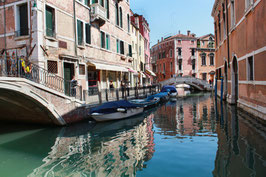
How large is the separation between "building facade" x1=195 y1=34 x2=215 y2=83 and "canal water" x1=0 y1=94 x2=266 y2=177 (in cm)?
3742

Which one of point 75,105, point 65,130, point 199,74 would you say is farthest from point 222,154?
point 199,74

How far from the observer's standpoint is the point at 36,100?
28.9ft

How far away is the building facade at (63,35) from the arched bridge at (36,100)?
4.40ft

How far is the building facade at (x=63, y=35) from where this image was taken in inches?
415

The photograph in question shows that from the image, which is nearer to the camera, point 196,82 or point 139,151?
point 139,151

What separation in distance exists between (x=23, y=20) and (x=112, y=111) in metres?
6.41

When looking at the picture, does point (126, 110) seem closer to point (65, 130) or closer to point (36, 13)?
point (65, 130)

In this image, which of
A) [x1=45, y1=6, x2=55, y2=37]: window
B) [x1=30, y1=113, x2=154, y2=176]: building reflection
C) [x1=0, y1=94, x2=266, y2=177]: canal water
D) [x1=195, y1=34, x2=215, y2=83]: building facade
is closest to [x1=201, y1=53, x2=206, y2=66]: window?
[x1=195, y1=34, x2=215, y2=83]: building facade

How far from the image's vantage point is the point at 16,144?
7.88 metres

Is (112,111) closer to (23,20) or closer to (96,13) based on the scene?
(23,20)

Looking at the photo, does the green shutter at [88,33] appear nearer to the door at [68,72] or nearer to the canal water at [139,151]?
the door at [68,72]

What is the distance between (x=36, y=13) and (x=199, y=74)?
40.2 meters

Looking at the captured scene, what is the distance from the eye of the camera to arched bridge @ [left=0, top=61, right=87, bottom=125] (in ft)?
26.8

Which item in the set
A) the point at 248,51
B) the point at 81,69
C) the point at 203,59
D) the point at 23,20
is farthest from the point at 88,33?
the point at 203,59
